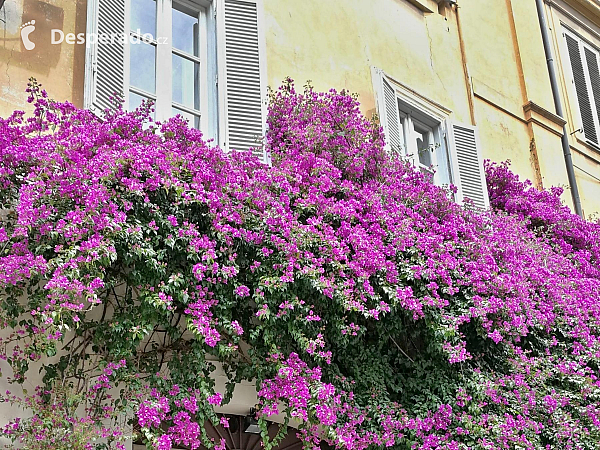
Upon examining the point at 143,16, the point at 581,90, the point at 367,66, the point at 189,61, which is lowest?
the point at 189,61

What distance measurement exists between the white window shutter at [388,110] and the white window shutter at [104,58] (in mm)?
2714

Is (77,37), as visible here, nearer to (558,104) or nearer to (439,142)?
(439,142)

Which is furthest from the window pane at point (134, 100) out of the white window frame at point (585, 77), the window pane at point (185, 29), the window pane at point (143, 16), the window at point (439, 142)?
the white window frame at point (585, 77)

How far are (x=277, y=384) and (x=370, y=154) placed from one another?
91.8 inches

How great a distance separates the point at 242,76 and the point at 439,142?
274 centimetres

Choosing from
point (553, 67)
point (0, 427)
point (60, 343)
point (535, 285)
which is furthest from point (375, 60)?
point (0, 427)

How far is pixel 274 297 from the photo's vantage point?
5.29 meters

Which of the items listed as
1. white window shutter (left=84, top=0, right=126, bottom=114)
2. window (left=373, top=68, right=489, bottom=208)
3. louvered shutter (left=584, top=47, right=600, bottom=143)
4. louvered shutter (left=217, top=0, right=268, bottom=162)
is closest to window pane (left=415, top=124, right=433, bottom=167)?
window (left=373, top=68, right=489, bottom=208)

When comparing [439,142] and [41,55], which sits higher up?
[439,142]

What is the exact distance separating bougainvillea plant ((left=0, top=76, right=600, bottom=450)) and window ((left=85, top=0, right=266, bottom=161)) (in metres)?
0.33

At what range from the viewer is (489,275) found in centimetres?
619

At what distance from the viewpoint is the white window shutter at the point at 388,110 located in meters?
7.95

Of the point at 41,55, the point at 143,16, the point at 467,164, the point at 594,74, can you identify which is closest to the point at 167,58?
the point at 143,16

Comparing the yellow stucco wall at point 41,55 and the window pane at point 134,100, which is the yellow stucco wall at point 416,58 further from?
the window pane at point 134,100
